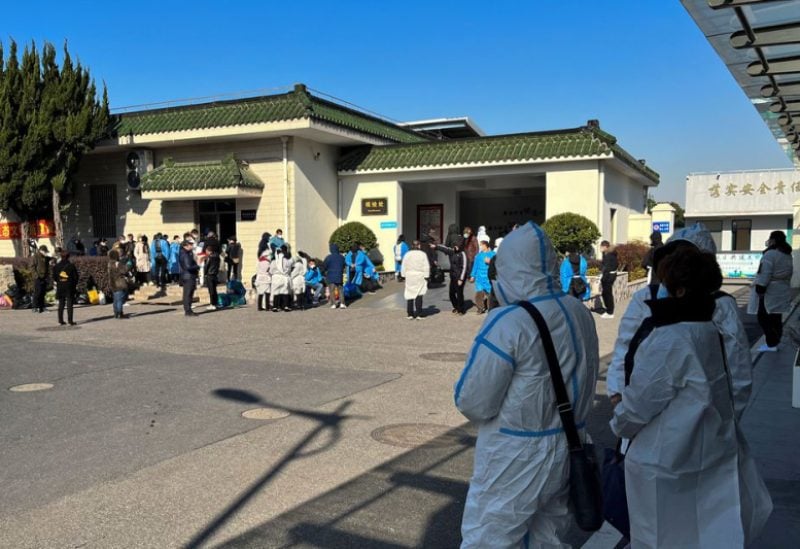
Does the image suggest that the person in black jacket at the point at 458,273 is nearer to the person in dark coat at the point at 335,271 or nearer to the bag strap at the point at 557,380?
the person in dark coat at the point at 335,271

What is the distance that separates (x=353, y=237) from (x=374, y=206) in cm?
160

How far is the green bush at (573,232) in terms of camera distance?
18344 millimetres

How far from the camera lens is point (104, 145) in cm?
2183

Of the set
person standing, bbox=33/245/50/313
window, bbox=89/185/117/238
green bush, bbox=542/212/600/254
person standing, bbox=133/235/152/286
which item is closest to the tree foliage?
window, bbox=89/185/117/238

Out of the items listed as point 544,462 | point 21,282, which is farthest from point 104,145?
point 544,462

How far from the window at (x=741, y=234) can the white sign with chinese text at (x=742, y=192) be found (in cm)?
93

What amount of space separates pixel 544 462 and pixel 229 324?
11901 millimetres

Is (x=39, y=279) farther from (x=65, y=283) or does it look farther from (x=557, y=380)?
(x=557, y=380)

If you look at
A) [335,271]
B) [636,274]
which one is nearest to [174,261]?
[335,271]

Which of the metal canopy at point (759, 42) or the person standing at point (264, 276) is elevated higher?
the metal canopy at point (759, 42)

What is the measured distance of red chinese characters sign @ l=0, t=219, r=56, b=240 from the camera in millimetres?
23578

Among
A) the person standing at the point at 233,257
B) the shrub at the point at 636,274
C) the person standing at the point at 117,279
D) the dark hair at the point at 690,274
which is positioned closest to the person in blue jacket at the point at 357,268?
the person standing at the point at 233,257

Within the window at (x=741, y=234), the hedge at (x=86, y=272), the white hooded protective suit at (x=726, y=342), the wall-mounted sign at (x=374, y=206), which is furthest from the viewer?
the window at (x=741, y=234)

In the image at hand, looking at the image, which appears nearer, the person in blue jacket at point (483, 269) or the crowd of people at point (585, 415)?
the crowd of people at point (585, 415)
